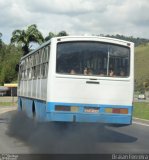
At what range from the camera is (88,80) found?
15.8m

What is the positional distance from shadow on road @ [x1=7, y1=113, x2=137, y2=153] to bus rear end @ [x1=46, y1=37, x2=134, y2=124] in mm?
416

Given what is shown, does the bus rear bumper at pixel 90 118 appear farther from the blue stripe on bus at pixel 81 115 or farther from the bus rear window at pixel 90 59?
the bus rear window at pixel 90 59

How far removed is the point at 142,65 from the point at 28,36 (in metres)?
103

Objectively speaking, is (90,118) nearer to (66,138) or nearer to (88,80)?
(66,138)

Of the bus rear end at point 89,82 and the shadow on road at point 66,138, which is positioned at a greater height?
the bus rear end at point 89,82

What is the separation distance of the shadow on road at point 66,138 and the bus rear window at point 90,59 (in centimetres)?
162

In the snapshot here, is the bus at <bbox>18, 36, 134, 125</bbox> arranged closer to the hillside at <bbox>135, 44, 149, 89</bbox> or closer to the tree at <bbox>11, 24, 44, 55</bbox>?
the tree at <bbox>11, 24, 44, 55</bbox>

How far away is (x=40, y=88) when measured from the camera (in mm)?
17328

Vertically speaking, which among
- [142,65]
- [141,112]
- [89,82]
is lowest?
[141,112]

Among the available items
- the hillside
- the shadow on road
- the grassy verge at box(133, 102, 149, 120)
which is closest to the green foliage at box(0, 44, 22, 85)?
the hillside

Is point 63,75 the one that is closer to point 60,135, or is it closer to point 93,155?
point 60,135

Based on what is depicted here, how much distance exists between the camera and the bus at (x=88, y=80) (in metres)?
15.6

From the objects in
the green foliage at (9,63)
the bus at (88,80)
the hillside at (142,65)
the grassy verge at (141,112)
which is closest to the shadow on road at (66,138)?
the bus at (88,80)

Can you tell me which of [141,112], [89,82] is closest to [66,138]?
[89,82]
